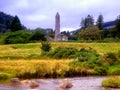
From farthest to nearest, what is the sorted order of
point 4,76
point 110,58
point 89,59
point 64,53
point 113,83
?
point 64,53
point 110,58
point 89,59
point 4,76
point 113,83

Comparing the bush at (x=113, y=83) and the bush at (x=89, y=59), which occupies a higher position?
the bush at (x=89, y=59)

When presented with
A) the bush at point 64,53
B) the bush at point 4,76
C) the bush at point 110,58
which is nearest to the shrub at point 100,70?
the bush at point 110,58

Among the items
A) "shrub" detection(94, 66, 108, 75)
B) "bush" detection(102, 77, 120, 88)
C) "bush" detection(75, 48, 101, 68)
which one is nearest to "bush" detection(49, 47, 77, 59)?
"bush" detection(75, 48, 101, 68)

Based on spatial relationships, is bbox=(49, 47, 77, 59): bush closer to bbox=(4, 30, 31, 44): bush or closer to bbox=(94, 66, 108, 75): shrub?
bbox=(94, 66, 108, 75): shrub

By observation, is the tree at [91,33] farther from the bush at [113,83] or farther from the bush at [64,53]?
the bush at [113,83]

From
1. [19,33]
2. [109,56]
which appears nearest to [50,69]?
[109,56]

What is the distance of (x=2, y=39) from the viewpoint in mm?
141000

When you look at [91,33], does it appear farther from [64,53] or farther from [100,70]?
[100,70]

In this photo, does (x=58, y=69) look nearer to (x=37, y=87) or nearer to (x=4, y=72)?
(x=4, y=72)

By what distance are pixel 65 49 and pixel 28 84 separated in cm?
3511

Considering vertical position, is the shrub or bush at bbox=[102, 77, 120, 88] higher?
bush at bbox=[102, 77, 120, 88]

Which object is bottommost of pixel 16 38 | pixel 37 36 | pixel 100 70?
pixel 100 70

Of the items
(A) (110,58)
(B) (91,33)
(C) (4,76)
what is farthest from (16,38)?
(C) (4,76)

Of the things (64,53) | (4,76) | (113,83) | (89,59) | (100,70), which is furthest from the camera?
(64,53)
